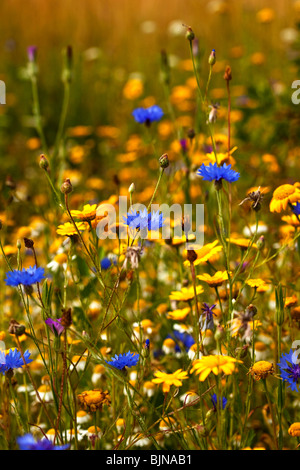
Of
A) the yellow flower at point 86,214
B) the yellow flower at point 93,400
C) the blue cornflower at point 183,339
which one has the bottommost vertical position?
the yellow flower at point 93,400

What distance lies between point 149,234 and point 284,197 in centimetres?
24

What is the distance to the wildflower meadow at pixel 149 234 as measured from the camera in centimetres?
87

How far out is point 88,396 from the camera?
0.87 meters

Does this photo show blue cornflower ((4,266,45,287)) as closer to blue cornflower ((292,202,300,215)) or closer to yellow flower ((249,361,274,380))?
yellow flower ((249,361,274,380))


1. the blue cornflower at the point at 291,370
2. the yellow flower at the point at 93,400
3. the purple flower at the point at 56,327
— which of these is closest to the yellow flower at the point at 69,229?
the purple flower at the point at 56,327

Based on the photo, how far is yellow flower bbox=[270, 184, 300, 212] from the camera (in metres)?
0.95

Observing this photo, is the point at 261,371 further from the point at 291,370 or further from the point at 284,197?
the point at 284,197

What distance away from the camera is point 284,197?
961 millimetres

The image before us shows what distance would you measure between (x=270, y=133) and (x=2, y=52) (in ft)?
8.47

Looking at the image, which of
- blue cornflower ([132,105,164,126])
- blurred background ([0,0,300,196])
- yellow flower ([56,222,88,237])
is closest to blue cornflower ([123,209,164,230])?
yellow flower ([56,222,88,237])

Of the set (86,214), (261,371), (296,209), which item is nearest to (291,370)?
(261,371)

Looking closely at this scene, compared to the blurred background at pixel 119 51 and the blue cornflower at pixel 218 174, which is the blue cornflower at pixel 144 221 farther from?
the blurred background at pixel 119 51
